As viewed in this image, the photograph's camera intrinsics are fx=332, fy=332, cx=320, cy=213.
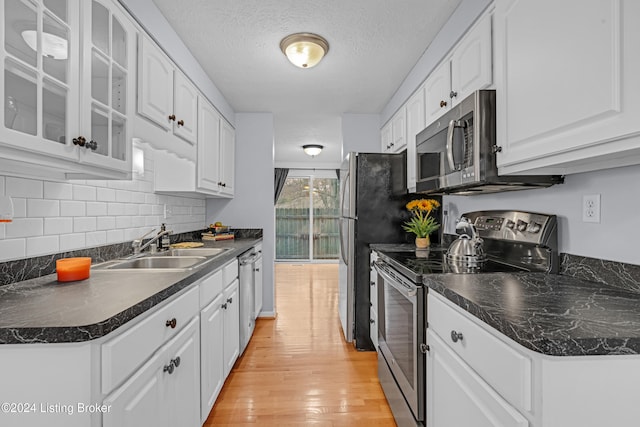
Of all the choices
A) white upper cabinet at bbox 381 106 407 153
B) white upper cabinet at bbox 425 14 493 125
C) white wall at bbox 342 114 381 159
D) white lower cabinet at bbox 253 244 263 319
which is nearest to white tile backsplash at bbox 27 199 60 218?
white lower cabinet at bbox 253 244 263 319

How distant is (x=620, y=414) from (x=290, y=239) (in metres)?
6.87

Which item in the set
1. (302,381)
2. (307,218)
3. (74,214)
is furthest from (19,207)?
(307,218)

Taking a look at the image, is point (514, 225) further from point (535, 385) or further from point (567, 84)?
point (535, 385)

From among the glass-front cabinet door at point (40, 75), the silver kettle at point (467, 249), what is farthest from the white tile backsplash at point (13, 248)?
the silver kettle at point (467, 249)

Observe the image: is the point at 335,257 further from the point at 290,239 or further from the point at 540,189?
the point at 540,189

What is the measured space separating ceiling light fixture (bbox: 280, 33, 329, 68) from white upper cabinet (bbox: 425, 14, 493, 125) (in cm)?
81

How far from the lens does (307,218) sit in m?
7.50

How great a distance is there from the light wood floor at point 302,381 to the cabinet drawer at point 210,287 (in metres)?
0.71

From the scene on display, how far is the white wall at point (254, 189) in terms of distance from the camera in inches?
150

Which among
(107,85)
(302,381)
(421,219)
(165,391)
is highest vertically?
(107,85)

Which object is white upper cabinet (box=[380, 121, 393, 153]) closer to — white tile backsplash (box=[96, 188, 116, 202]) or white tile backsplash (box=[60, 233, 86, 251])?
white tile backsplash (box=[96, 188, 116, 202])

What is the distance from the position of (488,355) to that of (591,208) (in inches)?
32.4

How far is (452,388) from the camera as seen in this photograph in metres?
1.18

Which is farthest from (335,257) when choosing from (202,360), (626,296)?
(626,296)
